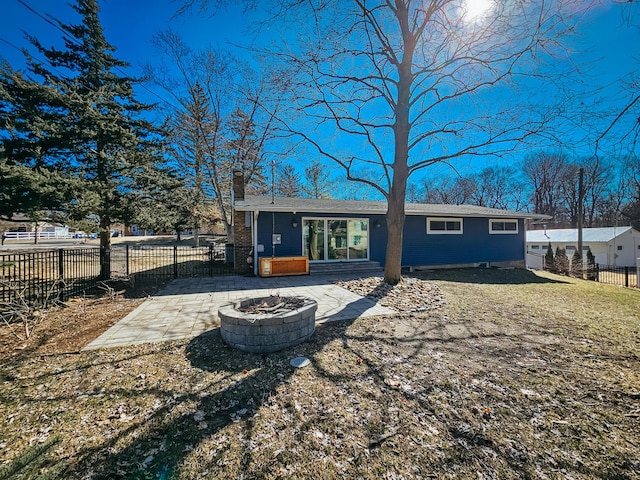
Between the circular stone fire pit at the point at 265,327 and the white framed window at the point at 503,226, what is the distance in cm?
1285

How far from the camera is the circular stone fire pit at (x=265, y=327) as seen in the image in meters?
3.62

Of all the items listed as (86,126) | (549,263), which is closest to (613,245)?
(549,263)

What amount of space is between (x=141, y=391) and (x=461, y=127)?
9056 millimetres

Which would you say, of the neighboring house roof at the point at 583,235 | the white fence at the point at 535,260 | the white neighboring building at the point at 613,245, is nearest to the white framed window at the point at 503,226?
the white fence at the point at 535,260

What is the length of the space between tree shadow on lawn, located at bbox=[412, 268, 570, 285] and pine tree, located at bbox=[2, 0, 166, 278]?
10.6m

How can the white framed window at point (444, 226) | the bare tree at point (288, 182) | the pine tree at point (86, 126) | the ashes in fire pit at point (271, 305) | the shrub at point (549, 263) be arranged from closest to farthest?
the ashes in fire pit at point (271, 305) < the pine tree at point (86, 126) < the white framed window at point (444, 226) < the shrub at point (549, 263) < the bare tree at point (288, 182)

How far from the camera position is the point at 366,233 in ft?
37.6

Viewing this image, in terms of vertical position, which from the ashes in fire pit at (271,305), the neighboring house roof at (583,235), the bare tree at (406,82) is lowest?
the ashes in fire pit at (271,305)

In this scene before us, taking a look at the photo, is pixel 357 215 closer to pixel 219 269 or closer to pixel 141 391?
pixel 219 269

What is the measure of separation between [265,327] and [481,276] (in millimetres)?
10203

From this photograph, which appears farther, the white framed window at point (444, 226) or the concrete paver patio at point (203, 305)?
the white framed window at point (444, 226)

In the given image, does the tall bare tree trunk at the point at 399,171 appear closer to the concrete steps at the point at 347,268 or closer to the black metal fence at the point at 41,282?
the concrete steps at the point at 347,268

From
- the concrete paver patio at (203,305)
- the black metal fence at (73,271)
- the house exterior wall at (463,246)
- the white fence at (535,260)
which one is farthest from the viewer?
the white fence at (535,260)

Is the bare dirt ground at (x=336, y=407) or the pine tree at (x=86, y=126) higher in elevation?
the pine tree at (x=86, y=126)
